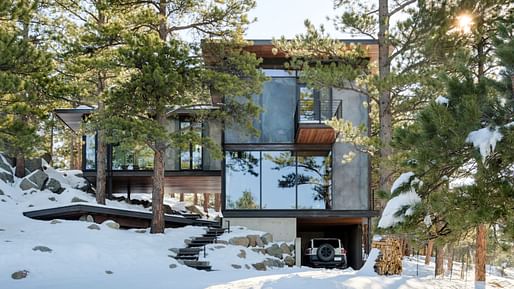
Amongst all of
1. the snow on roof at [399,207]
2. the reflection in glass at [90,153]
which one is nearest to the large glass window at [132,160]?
the reflection in glass at [90,153]

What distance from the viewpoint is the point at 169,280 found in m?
9.55

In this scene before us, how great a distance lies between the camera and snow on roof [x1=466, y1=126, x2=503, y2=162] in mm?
4902

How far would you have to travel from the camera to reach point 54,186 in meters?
21.5

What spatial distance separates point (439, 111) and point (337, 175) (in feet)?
40.4

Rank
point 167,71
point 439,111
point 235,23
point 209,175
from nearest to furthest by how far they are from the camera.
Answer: point 439,111
point 167,71
point 235,23
point 209,175

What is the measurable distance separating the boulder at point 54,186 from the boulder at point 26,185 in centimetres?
54

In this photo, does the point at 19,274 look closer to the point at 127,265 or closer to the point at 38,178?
the point at 127,265

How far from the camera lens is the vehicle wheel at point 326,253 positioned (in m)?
16.6

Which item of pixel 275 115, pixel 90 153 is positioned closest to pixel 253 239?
pixel 275 115

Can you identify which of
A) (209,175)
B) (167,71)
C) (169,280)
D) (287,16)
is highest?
(287,16)

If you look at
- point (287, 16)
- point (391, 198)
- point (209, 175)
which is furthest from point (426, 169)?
point (209, 175)

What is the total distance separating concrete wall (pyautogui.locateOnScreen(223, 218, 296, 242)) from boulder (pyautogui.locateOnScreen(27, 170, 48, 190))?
9214 millimetres

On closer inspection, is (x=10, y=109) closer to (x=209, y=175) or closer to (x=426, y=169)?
(x=426, y=169)

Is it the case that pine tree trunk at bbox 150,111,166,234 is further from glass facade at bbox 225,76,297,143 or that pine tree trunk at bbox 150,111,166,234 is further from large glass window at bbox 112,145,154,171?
large glass window at bbox 112,145,154,171
